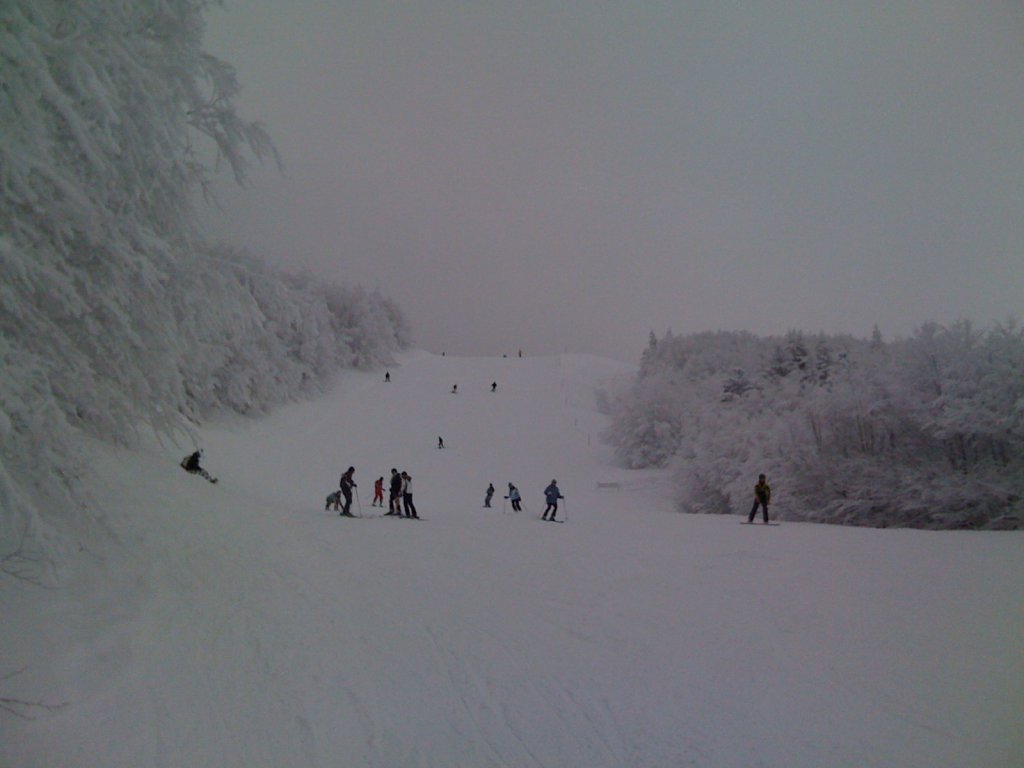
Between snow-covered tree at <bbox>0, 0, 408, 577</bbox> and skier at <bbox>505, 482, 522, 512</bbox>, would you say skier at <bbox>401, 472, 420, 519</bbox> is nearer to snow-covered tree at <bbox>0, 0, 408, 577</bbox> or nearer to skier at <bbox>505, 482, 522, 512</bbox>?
skier at <bbox>505, 482, 522, 512</bbox>

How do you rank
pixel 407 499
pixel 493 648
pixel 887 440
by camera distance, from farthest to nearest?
pixel 887 440 < pixel 407 499 < pixel 493 648

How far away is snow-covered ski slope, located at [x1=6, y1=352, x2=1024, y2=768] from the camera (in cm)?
455

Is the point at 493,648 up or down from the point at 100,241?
down

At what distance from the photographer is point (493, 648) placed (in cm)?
660

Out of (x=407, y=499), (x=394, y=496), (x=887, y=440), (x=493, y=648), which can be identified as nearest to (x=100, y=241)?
(x=493, y=648)

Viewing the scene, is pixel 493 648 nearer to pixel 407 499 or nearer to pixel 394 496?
pixel 407 499

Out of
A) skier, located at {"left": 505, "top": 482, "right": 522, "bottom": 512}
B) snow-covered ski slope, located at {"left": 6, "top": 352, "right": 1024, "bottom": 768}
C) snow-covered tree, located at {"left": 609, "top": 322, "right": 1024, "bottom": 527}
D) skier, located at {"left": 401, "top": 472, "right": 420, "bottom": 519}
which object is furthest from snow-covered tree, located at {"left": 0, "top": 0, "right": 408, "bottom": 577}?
snow-covered tree, located at {"left": 609, "top": 322, "right": 1024, "bottom": 527}

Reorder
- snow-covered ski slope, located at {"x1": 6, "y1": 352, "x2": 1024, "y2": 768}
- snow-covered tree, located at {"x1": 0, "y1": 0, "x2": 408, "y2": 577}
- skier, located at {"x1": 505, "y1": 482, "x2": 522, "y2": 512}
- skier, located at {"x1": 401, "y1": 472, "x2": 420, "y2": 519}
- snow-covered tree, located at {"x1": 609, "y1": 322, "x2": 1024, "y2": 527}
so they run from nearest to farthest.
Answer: snow-covered tree, located at {"x1": 0, "y1": 0, "x2": 408, "y2": 577} < snow-covered ski slope, located at {"x1": 6, "y1": 352, "x2": 1024, "y2": 768} < snow-covered tree, located at {"x1": 609, "y1": 322, "x2": 1024, "y2": 527} < skier, located at {"x1": 401, "y1": 472, "x2": 420, "y2": 519} < skier, located at {"x1": 505, "y1": 482, "x2": 522, "y2": 512}

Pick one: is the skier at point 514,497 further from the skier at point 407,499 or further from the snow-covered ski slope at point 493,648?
the snow-covered ski slope at point 493,648

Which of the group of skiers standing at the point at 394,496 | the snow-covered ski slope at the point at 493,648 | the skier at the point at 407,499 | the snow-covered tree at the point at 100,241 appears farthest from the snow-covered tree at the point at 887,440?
the snow-covered tree at the point at 100,241

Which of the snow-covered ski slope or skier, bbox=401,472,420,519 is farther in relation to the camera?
skier, bbox=401,472,420,519

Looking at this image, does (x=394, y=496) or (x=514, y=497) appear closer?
(x=394, y=496)

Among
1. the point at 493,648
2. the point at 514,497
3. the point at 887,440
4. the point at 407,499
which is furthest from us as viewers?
the point at 514,497

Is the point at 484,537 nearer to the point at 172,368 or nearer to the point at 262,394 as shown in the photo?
the point at 172,368
